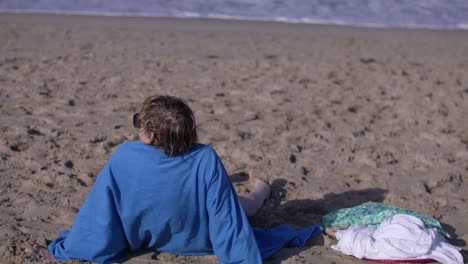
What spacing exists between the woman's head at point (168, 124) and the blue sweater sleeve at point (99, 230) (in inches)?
10.6

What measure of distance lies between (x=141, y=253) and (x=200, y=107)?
2.55 meters

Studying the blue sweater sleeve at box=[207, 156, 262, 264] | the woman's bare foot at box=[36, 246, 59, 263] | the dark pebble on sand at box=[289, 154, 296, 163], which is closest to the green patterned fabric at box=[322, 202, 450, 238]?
the blue sweater sleeve at box=[207, 156, 262, 264]

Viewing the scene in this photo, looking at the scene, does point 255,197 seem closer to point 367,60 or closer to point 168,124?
point 168,124

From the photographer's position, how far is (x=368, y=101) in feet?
19.9

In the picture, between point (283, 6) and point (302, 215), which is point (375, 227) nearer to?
point (302, 215)

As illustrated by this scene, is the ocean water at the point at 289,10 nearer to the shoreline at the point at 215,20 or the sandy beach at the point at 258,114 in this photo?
the shoreline at the point at 215,20

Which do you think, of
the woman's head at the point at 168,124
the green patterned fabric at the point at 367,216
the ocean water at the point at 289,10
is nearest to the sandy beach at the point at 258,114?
the green patterned fabric at the point at 367,216

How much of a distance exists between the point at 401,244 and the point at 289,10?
327 inches

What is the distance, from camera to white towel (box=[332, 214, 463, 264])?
3145 millimetres

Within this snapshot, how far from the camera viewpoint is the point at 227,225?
2.99 metres

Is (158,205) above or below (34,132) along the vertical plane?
above

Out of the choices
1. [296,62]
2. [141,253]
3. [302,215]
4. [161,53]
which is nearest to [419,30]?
[296,62]

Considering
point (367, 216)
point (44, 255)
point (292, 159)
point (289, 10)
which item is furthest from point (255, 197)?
point (289, 10)

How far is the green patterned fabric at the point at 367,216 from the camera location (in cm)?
346
